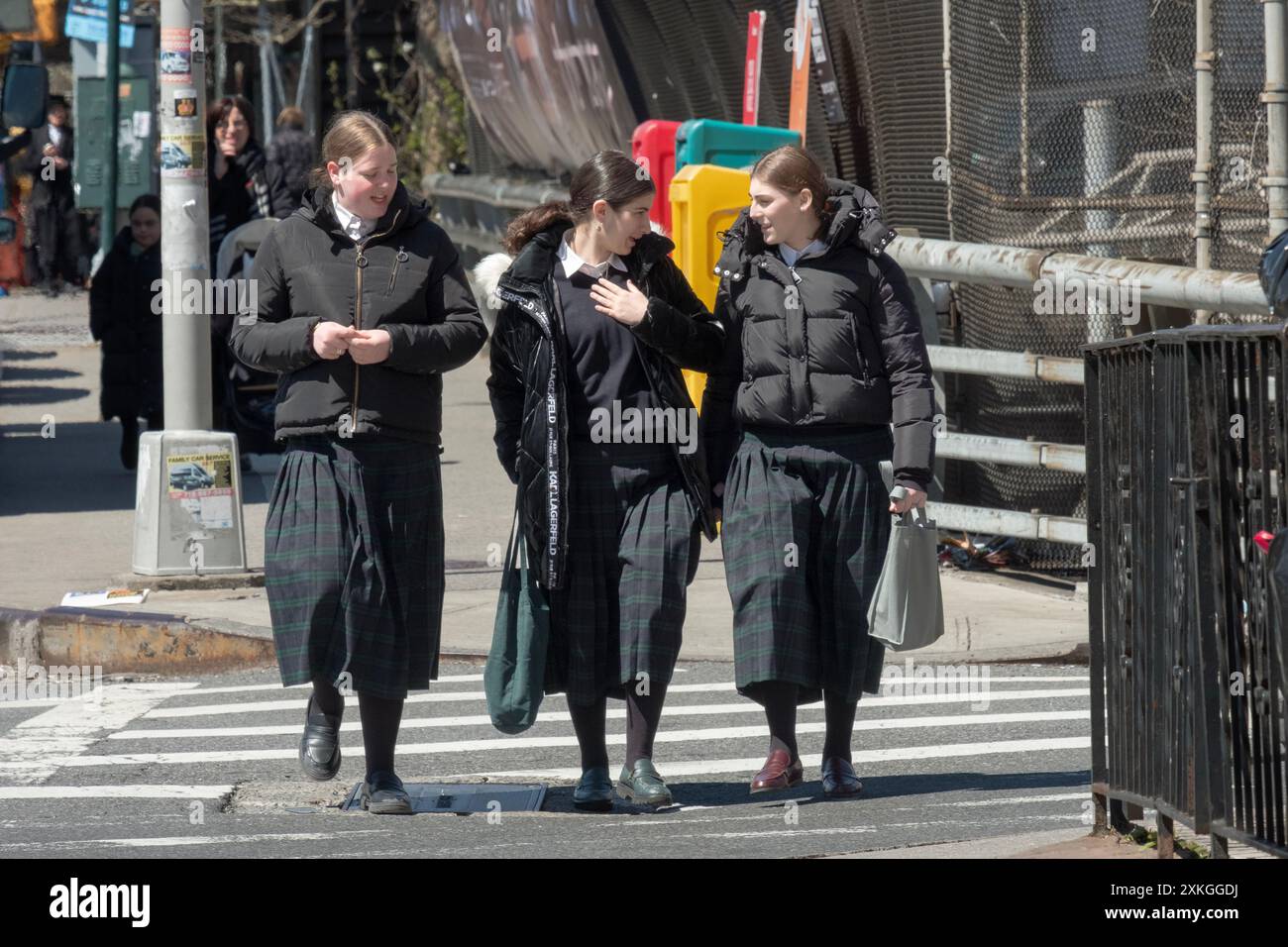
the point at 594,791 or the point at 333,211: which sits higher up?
the point at 333,211

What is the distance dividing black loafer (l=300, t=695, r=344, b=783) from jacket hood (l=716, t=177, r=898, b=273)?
1737 millimetres

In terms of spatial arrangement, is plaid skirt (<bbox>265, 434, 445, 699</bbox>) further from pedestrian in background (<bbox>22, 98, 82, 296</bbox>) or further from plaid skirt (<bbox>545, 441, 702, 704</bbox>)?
pedestrian in background (<bbox>22, 98, 82, 296</bbox>)

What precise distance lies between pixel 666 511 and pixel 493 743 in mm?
1670

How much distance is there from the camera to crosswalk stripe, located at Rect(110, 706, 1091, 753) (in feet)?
26.7

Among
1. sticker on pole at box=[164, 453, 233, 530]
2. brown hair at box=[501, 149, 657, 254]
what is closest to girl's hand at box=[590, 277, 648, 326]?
brown hair at box=[501, 149, 657, 254]

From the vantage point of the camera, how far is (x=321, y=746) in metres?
6.71

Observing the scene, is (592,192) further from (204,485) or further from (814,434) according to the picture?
(204,485)

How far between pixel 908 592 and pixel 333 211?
6.25 ft

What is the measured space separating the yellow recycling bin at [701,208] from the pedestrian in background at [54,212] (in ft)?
62.9

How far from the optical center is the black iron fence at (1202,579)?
189 inches

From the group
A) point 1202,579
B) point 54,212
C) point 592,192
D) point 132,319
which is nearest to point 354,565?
point 592,192

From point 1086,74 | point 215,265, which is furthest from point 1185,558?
point 215,265

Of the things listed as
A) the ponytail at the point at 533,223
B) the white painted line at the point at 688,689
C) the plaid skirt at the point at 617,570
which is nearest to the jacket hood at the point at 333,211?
the ponytail at the point at 533,223
